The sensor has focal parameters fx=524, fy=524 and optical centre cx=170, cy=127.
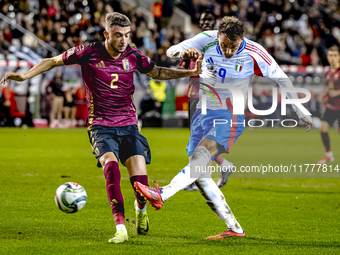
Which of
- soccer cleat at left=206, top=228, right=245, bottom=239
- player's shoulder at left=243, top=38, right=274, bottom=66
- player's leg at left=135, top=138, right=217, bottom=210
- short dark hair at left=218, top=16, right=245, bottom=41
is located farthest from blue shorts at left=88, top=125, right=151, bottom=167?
player's shoulder at left=243, top=38, right=274, bottom=66

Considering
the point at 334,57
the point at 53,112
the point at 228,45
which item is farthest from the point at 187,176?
the point at 53,112

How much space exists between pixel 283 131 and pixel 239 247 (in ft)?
48.0

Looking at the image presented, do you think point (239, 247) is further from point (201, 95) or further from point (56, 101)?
point (56, 101)

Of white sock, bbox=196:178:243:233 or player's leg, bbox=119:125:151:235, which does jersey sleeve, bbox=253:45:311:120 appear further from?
player's leg, bbox=119:125:151:235

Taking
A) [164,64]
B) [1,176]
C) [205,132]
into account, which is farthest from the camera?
[164,64]

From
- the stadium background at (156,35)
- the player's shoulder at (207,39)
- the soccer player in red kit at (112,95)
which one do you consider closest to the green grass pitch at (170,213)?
the soccer player in red kit at (112,95)

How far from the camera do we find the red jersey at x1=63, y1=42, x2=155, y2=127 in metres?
4.99

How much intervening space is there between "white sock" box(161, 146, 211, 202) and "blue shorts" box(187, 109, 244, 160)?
25 centimetres

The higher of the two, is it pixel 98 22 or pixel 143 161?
pixel 98 22

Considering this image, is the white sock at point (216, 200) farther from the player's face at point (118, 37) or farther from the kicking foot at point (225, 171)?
the kicking foot at point (225, 171)

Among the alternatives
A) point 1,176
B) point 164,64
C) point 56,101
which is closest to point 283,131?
point 164,64

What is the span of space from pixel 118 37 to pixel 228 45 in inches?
42.6

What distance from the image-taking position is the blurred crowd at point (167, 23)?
20297 mm

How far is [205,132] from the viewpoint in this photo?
207 inches
